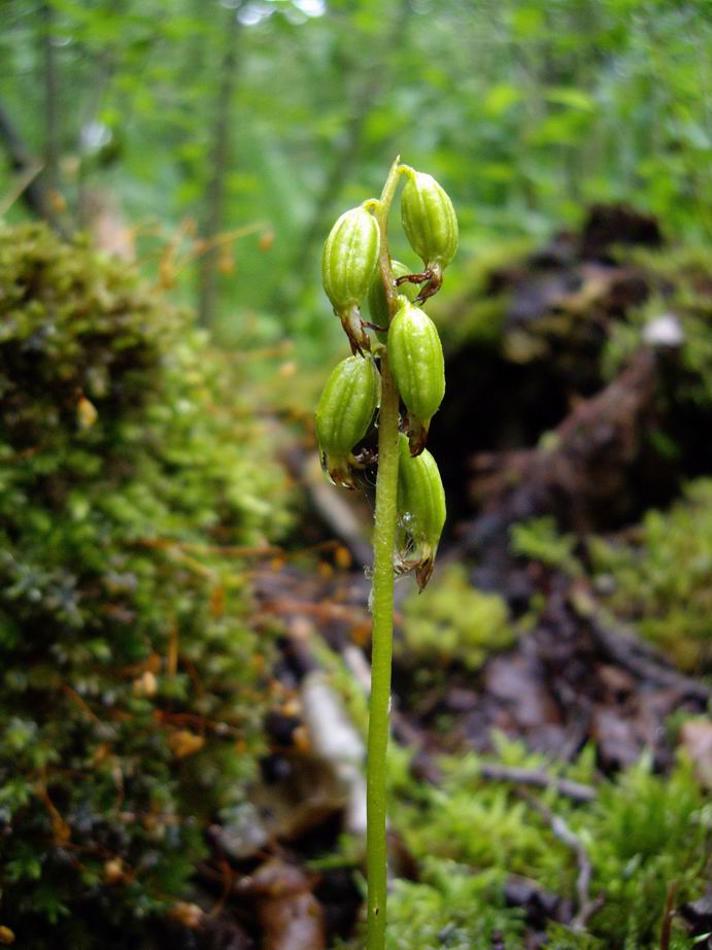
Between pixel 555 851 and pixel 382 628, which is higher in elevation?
pixel 382 628

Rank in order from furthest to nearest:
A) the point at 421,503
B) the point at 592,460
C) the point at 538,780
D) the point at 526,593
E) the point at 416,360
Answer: the point at 592,460 → the point at 526,593 → the point at 538,780 → the point at 421,503 → the point at 416,360

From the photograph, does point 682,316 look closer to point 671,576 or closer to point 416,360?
point 671,576

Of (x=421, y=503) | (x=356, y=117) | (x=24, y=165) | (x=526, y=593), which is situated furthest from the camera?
(x=356, y=117)

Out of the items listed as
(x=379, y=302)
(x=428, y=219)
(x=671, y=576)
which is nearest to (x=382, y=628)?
(x=379, y=302)

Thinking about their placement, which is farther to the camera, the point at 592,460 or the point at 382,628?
the point at 592,460

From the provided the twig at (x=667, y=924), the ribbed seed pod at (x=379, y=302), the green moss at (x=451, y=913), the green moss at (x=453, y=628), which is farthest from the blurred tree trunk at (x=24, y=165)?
the twig at (x=667, y=924)

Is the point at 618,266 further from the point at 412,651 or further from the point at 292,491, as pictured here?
the point at 412,651

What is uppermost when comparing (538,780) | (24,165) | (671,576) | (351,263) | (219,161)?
(351,263)

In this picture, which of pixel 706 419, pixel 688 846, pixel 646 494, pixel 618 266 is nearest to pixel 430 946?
pixel 688 846
